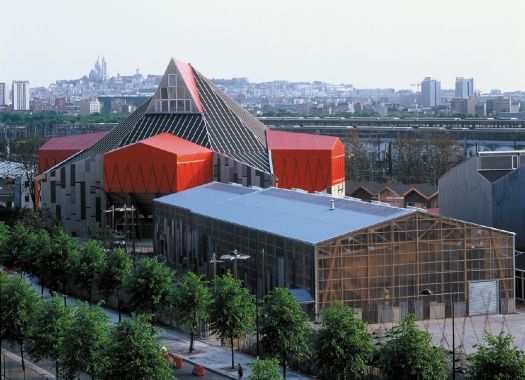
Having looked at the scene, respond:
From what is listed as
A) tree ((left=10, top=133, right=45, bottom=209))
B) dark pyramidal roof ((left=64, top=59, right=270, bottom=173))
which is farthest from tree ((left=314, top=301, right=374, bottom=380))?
tree ((left=10, top=133, right=45, bottom=209))

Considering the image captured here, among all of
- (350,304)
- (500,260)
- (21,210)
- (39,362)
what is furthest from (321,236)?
(21,210)

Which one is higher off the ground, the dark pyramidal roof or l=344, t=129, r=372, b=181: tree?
the dark pyramidal roof

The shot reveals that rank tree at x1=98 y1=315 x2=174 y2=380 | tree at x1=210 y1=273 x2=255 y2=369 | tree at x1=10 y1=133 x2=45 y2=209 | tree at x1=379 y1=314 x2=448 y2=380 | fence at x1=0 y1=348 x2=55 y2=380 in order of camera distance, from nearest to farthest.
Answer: tree at x1=379 y1=314 x2=448 y2=380 < tree at x1=98 y1=315 x2=174 y2=380 < fence at x1=0 y1=348 x2=55 y2=380 < tree at x1=210 y1=273 x2=255 y2=369 < tree at x1=10 y1=133 x2=45 y2=209

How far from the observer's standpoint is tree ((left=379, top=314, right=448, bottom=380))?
2938 centimetres

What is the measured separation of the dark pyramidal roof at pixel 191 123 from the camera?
73.9m

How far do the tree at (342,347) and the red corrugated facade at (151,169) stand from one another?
36111mm

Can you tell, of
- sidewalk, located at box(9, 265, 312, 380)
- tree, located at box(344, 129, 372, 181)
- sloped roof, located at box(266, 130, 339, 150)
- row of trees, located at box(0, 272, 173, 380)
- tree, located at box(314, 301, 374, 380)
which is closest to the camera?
row of trees, located at box(0, 272, 173, 380)

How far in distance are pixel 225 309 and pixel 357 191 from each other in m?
47.3

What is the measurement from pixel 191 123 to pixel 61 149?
30.9 feet

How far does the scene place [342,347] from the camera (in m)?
31.7

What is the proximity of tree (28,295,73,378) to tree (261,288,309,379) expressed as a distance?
5392mm

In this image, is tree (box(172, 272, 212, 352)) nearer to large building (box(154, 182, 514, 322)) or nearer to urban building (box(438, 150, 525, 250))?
large building (box(154, 182, 514, 322))

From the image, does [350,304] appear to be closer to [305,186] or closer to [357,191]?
[305,186]

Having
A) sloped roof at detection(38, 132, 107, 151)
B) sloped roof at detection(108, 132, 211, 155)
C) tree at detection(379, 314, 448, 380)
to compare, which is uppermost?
sloped roof at detection(108, 132, 211, 155)
